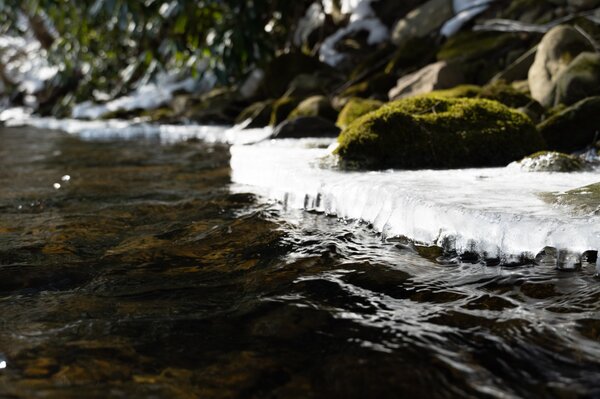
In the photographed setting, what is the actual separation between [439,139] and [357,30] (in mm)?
9249

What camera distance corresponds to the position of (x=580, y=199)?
2.71 meters

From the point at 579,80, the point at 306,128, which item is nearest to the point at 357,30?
the point at 306,128

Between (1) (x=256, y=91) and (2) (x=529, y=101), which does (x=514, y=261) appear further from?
(1) (x=256, y=91)

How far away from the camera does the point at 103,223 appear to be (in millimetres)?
3432

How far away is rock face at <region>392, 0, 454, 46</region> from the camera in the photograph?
10898mm

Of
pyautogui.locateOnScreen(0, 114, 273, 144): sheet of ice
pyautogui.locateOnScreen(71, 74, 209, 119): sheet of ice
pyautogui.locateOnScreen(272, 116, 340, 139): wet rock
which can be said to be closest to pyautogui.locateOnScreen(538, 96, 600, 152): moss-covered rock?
pyautogui.locateOnScreen(272, 116, 340, 139): wet rock

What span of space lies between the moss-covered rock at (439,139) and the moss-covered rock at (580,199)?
4.92ft

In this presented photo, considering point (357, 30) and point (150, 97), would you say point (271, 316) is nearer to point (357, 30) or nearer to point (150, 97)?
Result: point (357, 30)

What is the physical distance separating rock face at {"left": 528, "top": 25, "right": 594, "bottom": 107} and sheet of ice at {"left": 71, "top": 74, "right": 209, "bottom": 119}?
1075 cm

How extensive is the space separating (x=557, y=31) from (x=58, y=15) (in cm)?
1132

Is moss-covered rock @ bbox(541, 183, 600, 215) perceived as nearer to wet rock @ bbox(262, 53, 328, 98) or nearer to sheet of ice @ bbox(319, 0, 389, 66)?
wet rock @ bbox(262, 53, 328, 98)

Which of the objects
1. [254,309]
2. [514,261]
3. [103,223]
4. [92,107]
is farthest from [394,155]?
[92,107]

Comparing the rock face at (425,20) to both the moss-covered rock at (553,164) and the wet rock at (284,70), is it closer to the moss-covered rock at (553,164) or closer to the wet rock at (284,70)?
the wet rock at (284,70)

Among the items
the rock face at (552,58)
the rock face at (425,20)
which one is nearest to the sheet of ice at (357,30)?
the rock face at (425,20)
